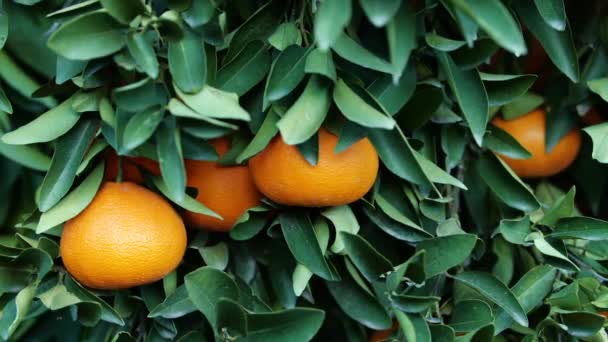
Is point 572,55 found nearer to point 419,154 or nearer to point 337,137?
point 419,154

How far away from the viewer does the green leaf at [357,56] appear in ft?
3.19

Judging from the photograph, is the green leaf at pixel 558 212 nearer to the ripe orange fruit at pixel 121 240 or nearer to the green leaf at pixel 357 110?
the green leaf at pixel 357 110

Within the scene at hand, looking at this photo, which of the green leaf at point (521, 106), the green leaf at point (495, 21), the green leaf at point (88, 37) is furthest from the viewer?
the green leaf at point (521, 106)

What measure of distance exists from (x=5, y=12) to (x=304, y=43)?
42 centimetres

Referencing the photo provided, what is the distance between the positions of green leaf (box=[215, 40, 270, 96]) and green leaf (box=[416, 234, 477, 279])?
309mm

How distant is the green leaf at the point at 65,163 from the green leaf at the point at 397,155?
37cm

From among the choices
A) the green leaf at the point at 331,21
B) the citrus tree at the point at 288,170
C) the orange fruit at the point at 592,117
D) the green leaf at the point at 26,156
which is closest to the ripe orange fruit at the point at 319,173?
the citrus tree at the point at 288,170

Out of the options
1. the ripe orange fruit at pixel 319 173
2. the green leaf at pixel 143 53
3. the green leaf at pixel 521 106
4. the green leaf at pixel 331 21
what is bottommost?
the green leaf at pixel 521 106

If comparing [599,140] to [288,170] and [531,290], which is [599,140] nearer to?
[531,290]

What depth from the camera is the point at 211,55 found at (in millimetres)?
1018

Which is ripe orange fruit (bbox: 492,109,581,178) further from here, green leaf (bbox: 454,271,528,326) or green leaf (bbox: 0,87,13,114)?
green leaf (bbox: 0,87,13,114)

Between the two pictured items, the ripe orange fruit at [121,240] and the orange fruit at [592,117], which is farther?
the orange fruit at [592,117]

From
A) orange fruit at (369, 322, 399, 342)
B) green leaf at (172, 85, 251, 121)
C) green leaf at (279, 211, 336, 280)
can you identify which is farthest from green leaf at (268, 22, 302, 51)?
orange fruit at (369, 322, 399, 342)

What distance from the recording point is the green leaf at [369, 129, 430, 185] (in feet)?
3.34
